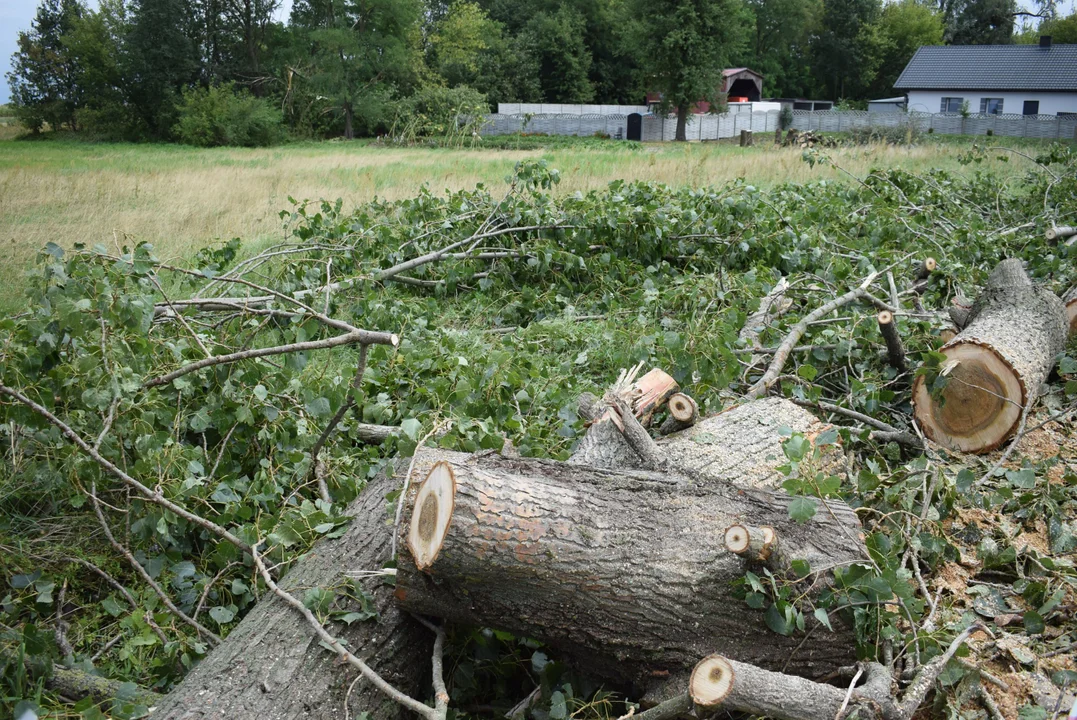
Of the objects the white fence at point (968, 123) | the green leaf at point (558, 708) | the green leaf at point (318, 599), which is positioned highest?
the white fence at point (968, 123)

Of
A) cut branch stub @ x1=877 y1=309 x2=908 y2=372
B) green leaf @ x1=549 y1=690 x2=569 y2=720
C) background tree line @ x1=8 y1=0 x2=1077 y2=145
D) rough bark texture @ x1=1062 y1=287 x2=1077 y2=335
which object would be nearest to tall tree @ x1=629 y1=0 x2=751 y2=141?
background tree line @ x1=8 y1=0 x2=1077 y2=145

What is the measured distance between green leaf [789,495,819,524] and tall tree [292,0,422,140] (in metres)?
35.6

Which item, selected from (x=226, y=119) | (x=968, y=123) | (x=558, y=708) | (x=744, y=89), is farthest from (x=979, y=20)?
(x=558, y=708)

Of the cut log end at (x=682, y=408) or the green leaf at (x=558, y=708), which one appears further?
the cut log end at (x=682, y=408)

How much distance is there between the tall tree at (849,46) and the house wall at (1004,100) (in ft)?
40.8

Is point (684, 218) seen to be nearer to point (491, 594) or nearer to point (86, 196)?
point (491, 594)

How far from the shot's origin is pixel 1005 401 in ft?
14.1

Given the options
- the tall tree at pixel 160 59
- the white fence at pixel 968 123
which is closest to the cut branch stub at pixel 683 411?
the tall tree at pixel 160 59

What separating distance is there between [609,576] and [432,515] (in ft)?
1.85

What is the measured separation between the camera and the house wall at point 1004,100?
4647cm

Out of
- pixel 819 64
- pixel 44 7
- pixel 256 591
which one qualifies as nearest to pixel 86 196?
pixel 44 7

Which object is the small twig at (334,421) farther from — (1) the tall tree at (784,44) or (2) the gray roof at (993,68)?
(1) the tall tree at (784,44)

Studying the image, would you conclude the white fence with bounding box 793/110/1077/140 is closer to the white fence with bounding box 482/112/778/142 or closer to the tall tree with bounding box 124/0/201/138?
the white fence with bounding box 482/112/778/142

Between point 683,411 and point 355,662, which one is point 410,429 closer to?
point 355,662
